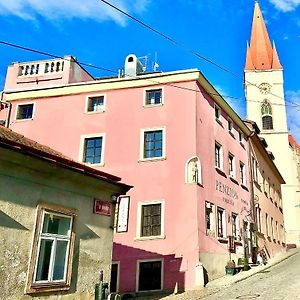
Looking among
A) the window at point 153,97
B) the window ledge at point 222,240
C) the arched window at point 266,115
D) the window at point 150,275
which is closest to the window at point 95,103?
the window at point 153,97

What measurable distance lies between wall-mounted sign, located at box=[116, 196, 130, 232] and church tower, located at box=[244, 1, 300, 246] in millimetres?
39607

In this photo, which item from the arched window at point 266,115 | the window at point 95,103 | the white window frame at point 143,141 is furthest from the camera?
the arched window at point 266,115

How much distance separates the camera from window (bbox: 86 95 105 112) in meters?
22.9

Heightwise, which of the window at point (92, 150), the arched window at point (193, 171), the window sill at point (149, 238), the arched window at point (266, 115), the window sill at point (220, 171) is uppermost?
the arched window at point (266, 115)

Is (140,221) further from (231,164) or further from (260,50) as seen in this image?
(260,50)

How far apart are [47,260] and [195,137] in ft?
40.5

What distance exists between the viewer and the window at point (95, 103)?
22913mm

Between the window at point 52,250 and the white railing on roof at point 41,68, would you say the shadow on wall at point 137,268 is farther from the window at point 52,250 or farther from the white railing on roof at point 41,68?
the white railing on roof at point 41,68

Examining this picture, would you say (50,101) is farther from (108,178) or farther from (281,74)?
(281,74)

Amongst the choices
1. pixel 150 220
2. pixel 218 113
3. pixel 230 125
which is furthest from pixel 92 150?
Answer: pixel 230 125

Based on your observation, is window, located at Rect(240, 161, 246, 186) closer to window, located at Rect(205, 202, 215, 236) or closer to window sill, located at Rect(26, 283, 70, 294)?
window, located at Rect(205, 202, 215, 236)

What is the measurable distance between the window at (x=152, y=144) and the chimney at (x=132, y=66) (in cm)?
552

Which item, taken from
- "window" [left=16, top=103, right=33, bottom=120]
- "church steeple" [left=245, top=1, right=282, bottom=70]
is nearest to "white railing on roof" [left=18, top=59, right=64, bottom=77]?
"window" [left=16, top=103, right=33, bottom=120]

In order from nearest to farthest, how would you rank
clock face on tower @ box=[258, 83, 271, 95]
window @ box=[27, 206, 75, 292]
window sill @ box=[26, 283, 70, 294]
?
window sill @ box=[26, 283, 70, 294] → window @ box=[27, 206, 75, 292] → clock face on tower @ box=[258, 83, 271, 95]
